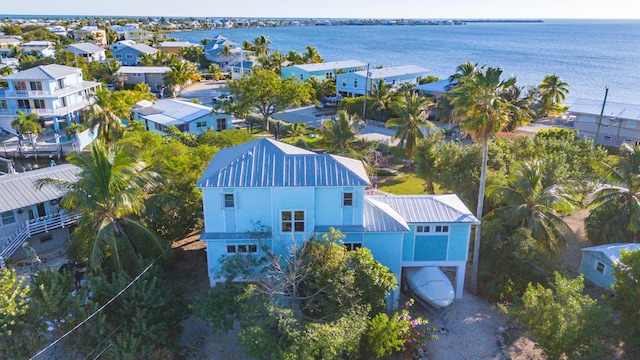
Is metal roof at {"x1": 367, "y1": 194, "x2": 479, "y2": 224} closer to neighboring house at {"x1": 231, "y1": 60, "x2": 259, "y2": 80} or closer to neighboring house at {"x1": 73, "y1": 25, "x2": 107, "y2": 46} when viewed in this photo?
neighboring house at {"x1": 231, "y1": 60, "x2": 259, "y2": 80}

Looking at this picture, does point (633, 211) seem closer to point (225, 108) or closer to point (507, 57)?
point (225, 108)

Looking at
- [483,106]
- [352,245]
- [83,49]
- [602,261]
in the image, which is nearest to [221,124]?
[352,245]

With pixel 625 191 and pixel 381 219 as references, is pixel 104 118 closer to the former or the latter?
pixel 381 219

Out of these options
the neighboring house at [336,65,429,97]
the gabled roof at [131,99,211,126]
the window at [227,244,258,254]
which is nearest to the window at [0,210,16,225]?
the window at [227,244,258,254]

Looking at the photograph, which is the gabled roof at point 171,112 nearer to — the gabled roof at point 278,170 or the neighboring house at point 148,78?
the neighboring house at point 148,78

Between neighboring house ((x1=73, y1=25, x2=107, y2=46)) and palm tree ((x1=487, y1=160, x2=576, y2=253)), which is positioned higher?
neighboring house ((x1=73, y1=25, x2=107, y2=46))

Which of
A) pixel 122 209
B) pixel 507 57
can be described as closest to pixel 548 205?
pixel 122 209
